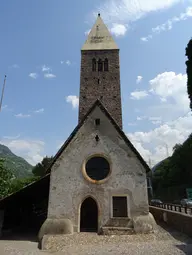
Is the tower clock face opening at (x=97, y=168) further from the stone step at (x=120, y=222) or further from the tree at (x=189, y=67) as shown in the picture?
the tree at (x=189, y=67)

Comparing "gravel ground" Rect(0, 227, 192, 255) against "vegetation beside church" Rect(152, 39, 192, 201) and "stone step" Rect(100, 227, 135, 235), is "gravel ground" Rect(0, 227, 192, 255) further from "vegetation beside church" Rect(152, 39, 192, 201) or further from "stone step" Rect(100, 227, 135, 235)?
"vegetation beside church" Rect(152, 39, 192, 201)

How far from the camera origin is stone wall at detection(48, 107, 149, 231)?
44.9 feet

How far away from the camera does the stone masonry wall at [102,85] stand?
25.9 metres

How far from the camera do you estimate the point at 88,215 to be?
50.3ft

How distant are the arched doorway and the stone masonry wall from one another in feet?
39.1

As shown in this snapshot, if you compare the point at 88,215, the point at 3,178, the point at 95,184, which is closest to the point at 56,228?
the point at 88,215

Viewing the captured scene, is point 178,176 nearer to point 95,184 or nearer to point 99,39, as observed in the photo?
point 99,39

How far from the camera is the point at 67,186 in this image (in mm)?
14211

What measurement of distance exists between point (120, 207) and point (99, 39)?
25574 mm

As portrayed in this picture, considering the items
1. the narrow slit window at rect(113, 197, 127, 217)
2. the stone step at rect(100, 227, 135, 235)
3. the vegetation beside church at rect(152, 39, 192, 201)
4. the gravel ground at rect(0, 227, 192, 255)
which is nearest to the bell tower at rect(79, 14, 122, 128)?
the narrow slit window at rect(113, 197, 127, 217)

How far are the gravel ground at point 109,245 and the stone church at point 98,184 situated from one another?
39.3 inches

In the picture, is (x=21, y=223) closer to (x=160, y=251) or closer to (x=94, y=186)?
(x=94, y=186)

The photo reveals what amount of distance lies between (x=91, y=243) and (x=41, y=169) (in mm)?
39176

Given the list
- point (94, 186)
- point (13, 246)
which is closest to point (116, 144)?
point (94, 186)
